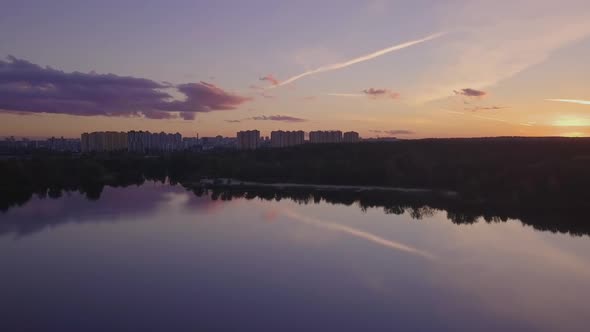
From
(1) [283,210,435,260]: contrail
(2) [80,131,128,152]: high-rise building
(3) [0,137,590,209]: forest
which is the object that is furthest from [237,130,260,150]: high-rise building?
(1) [283,210,435,260]: contrail

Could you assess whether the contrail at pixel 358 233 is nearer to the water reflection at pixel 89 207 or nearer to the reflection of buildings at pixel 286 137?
the water reflection at pixel 89 207

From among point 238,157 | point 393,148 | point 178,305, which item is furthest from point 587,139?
point 178,305

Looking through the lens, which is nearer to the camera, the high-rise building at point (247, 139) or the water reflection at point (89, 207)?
the water reflection at point (89, 207)

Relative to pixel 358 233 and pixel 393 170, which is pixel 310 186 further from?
pixel 358 233

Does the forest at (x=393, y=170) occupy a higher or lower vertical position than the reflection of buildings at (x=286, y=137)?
lower

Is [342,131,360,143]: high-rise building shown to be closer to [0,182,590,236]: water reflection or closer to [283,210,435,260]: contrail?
[0,182,590,236]: water reflection

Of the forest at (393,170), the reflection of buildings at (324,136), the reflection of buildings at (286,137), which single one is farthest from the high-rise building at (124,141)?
the forest at (393,170)
